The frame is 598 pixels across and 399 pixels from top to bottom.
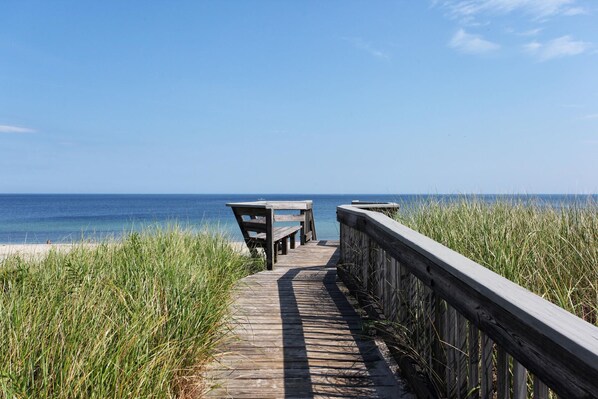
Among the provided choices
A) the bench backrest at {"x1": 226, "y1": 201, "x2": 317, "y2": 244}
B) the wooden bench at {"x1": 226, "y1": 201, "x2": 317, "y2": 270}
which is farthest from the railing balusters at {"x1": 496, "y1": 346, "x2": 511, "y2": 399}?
the bench backrest at {"x1": 226, "y1": 201, "x2": 317, "y2": 244}

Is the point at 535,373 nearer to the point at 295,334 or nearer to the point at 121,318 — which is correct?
the point at 121,318

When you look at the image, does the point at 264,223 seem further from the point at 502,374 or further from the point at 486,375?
the point at 502,374

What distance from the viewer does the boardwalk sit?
3068 millimetres

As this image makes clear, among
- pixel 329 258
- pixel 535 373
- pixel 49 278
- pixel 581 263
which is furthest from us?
pixel 329 258

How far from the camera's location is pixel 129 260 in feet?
14.5

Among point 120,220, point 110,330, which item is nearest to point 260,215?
point 110,330

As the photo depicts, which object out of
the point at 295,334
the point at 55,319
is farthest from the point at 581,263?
the point at 55,319

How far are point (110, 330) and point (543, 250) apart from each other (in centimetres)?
372

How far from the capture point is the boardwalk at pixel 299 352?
3.07 metres

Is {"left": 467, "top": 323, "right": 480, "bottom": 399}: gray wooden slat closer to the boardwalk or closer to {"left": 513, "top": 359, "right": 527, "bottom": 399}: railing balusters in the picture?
{"left": 513, "top": 359, "right": 527, "bottom": 399}: railing balusters

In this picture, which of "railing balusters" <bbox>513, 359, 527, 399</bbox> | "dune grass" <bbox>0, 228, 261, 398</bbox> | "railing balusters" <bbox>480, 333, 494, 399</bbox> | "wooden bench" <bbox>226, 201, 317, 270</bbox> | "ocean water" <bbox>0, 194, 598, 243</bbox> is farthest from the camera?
"wooden bench" <bbox>226, 201, 317, 270</bbox>

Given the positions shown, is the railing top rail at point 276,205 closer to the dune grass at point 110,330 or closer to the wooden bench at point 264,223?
the wooden bench at point 264,223

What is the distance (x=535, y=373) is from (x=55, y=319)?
267cm

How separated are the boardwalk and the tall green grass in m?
1.32
